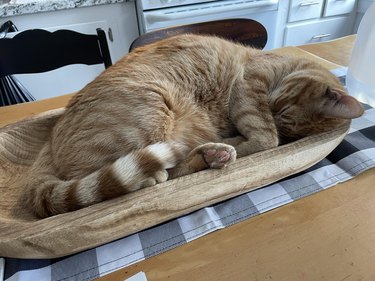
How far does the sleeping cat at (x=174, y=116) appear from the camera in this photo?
0.65 meters

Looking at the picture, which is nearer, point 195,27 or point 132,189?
point 132,189

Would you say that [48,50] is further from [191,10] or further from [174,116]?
[191,10]

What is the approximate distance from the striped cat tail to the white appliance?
5.64 ft

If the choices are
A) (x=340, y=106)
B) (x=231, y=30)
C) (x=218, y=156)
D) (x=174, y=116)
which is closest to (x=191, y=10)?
(x=231, y=30)

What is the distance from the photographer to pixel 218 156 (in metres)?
0.64

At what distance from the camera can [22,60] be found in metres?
1.29

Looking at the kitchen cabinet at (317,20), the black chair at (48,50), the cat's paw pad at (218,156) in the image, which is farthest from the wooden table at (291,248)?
the kitchen cabinet at (317,20)

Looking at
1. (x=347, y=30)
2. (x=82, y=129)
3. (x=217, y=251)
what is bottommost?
(x=347, y=30)

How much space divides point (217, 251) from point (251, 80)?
562 mm

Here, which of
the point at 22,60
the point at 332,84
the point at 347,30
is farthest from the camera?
the point at 347,30

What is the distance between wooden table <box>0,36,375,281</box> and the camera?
1.71ft

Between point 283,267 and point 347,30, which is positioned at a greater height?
point 283,267

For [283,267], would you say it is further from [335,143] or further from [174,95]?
[174,95]

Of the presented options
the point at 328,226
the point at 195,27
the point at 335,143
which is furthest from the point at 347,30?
the point at 328,226
